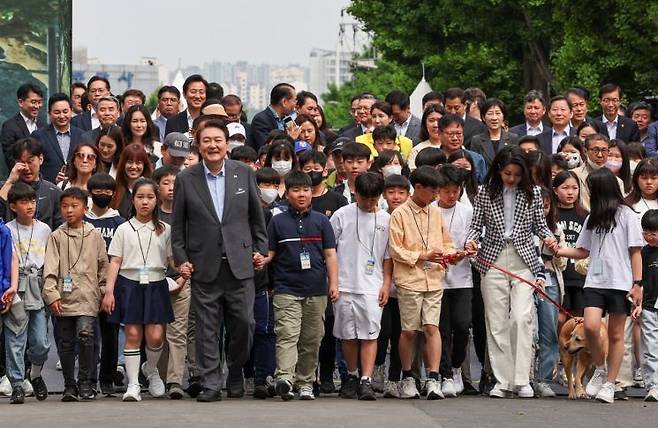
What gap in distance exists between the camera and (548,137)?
17.1 m

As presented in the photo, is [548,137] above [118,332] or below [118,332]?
above

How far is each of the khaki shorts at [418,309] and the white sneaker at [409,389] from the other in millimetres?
409

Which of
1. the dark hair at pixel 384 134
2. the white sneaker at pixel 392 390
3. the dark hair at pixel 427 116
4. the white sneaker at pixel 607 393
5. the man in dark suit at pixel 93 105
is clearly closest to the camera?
the white sneaker at pixel 607 393

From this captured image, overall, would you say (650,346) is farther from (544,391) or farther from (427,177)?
(427,177)

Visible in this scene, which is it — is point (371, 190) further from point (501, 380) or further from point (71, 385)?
point (71, 385)

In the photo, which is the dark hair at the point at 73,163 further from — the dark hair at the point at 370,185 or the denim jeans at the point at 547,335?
the denim jeans at the point at 547,335

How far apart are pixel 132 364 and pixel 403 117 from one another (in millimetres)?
5702

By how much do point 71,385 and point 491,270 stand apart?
3.38m

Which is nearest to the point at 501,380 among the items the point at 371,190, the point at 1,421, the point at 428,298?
the point at 428,298

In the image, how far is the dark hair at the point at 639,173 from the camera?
14.2 m

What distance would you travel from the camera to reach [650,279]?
1351 centimetres

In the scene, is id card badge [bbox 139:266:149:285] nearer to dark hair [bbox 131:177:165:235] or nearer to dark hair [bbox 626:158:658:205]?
dark hair [bbox 131:177:165:235]

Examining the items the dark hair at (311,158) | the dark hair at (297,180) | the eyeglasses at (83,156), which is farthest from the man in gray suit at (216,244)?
the eyeglasses at (83,156)

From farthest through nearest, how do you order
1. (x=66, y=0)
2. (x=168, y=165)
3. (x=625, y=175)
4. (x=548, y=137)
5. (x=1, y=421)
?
(x=66, y=0) → (x=548, y=137) → (x=625, y=175) → (x=168, y=165) → (x=1, y=421)
